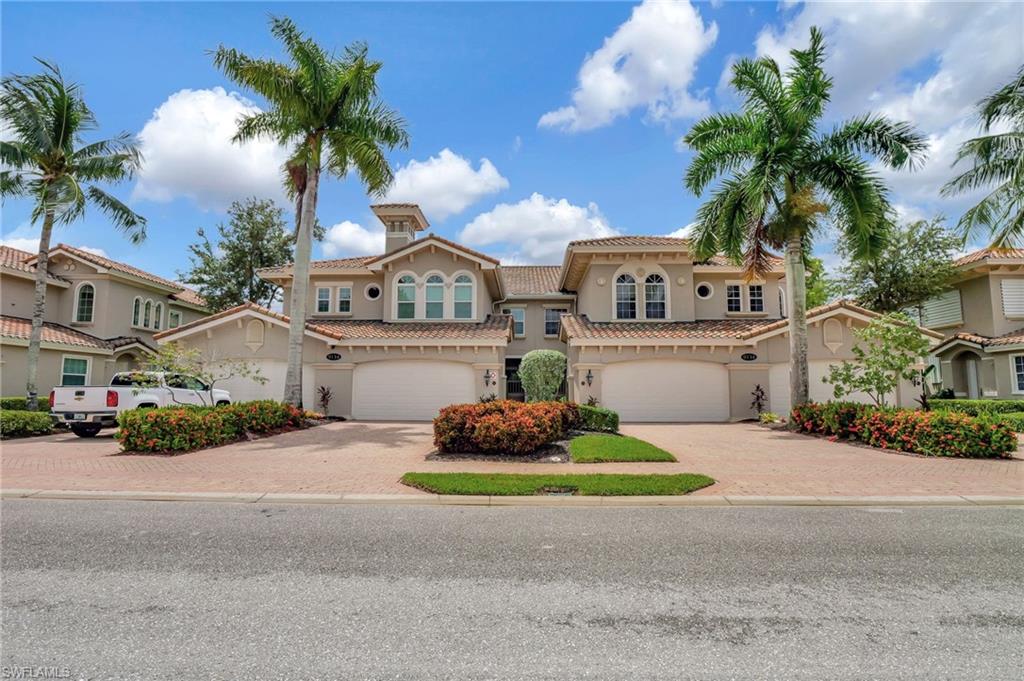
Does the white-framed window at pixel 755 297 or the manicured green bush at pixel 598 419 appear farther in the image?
the white-framed window at pixel 755 297

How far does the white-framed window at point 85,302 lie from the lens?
25266 mm

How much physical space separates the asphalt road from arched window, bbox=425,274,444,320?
16615 mm

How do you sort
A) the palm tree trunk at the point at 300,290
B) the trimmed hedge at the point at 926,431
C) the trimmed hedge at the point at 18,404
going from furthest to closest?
the trimmed hedge at the point at 18,404 < the palm tree trunk at the point at 300,290 < the trimmed hedge at the point at 926,431

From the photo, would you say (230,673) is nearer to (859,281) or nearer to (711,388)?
(711,388)

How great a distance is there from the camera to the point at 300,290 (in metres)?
18.0

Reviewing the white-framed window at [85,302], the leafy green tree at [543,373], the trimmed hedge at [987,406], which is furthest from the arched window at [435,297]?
the trimmed hedge at [987,406]

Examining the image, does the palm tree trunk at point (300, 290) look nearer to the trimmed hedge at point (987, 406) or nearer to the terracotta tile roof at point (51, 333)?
the terracotta tile roof at point (51, 333)

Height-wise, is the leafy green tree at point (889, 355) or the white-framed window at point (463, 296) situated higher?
the white-framed window at point (463, 296)

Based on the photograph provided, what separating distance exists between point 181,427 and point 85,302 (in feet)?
62.0

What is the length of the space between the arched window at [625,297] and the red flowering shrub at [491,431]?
11588 mm

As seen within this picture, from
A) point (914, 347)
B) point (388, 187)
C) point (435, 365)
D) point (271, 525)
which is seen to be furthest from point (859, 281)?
point (271, 525)

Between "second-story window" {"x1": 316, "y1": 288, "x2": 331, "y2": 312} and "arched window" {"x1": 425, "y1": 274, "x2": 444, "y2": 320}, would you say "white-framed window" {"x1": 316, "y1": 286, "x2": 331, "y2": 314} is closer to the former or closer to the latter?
"second-story window" {"x1": 316, "y1": 288, "x2": 331, "y2": 312}

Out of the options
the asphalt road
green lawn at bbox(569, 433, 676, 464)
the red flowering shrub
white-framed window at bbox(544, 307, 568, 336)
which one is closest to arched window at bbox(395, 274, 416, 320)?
white-framed window at bbox(544, 307, 568, 336)
